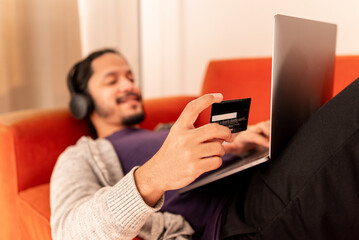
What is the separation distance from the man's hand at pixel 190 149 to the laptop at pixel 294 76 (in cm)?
15

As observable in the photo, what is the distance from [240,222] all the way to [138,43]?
1700mm

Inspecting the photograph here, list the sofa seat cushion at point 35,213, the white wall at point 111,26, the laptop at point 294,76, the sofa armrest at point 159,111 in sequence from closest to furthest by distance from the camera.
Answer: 1. the laptop at point 294,76
2. the sofa seat cushion at point 35,213
3. the sofa armrest at point 159,111
4. the white wall at point 111,26

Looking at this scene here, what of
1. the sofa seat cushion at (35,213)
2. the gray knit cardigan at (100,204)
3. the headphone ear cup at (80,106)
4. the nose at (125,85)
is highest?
the nose at (125,85)

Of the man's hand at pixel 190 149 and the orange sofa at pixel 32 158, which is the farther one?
the orange sofa at pixel 32 158

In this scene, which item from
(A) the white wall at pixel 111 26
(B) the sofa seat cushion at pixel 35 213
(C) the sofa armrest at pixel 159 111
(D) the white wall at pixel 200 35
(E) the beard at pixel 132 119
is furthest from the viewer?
(A) the white wall at pixel 111 26

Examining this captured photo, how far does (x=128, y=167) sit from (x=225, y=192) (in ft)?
1.01

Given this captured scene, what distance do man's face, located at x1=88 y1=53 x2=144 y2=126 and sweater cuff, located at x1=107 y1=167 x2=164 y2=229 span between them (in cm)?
68

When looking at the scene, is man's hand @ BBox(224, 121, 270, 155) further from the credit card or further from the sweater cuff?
the sweater cuff

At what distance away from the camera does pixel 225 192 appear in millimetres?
836

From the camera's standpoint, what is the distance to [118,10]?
6.67ft

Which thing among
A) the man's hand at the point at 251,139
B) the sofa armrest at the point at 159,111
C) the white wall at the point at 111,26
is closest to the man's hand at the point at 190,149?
the man's hand at the point at 251,139

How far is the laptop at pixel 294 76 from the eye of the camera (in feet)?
2.06

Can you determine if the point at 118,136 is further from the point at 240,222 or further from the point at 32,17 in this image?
the point at 32,17

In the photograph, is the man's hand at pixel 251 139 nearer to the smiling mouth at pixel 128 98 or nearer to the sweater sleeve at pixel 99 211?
the sweater sleeve at pixel 99 211
